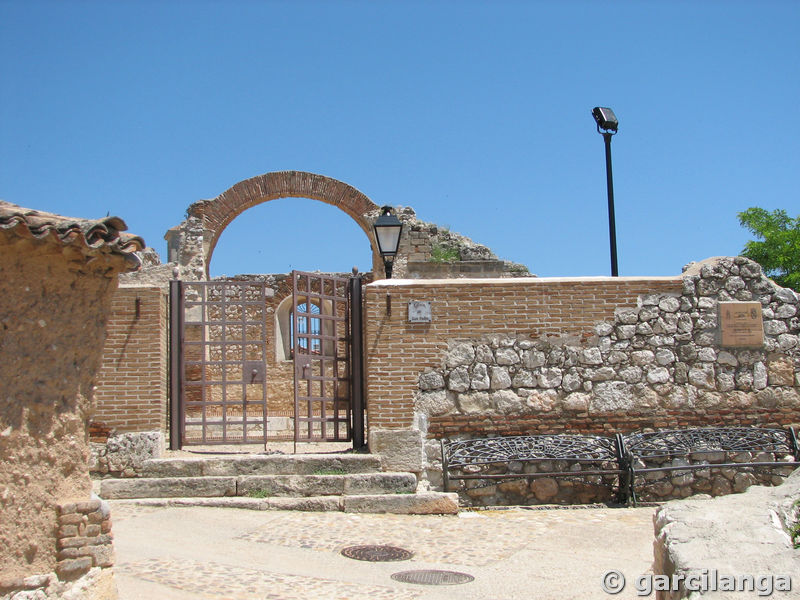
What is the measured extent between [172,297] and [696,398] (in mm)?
6210

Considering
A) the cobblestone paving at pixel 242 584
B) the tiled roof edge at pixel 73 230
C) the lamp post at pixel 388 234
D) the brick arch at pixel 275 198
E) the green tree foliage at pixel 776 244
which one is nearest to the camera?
the tiled roof edge at pixel 73 230

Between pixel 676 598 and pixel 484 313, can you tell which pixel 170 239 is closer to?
pixel 484 313

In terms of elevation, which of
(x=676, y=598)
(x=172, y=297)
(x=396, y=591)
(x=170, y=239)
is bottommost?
(x=396, y=591)

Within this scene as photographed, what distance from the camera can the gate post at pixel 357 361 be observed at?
30.0ft

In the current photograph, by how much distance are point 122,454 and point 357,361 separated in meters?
2.82

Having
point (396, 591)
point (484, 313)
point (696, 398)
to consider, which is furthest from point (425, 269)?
point (396, 591)

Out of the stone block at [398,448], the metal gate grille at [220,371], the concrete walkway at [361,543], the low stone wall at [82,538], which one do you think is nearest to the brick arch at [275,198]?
the metal gate grille at [220,371]

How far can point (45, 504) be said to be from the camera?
13.5ft

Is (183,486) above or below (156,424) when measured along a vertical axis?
below

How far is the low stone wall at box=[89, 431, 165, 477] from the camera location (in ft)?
27.1

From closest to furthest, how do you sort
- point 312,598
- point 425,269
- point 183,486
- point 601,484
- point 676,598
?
point 676,598, point 312,598, point 183,486, point 601,484, point 425,269

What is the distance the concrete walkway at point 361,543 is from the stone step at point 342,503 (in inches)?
4.3

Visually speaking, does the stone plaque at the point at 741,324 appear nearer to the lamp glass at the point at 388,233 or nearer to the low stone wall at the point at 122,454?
the lamp glass at the point at 388,233

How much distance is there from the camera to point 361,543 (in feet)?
21.5
